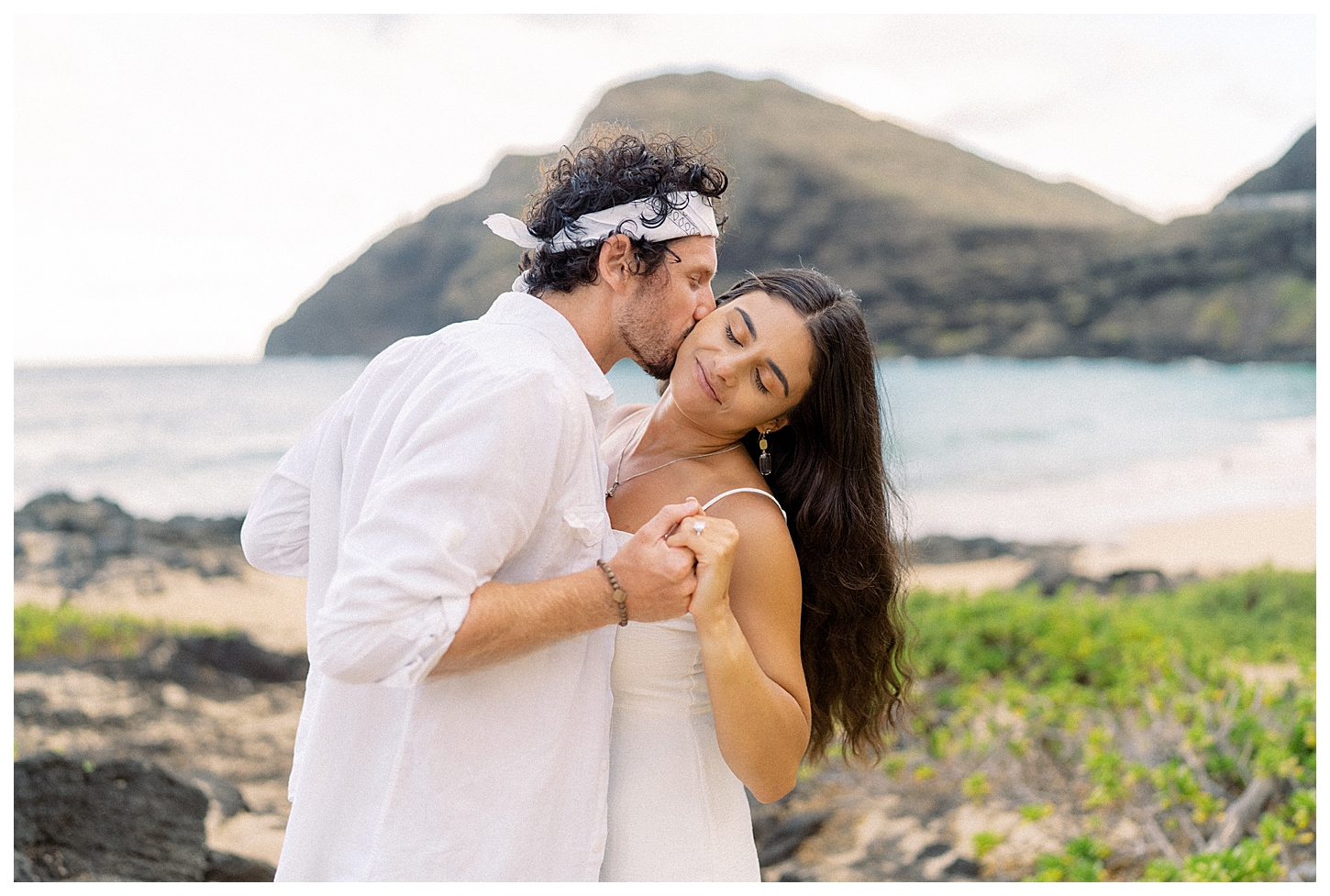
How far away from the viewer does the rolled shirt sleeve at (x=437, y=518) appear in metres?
1.36

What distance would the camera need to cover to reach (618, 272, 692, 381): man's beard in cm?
191

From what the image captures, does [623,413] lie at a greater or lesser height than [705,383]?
lesser

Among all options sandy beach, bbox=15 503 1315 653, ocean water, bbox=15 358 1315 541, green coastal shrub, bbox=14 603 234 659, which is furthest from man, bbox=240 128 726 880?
ocean water, bbox=15 358 1315 541

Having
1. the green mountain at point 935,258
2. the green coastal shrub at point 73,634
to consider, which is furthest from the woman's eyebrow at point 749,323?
the green mountain at point 935,258

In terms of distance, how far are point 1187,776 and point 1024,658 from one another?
5.48 ft

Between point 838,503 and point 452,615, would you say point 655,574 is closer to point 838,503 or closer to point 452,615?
point 452,615

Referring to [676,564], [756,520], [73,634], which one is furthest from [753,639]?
[73,634]

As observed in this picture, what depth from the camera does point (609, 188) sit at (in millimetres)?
1931

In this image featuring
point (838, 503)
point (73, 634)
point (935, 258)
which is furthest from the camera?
point (935, 258)

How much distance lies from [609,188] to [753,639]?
3.02 feet

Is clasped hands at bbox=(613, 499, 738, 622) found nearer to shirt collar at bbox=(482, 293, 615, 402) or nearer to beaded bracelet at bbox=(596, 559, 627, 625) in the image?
beaded bracelet at bbox=(596, 559, 627, 625)

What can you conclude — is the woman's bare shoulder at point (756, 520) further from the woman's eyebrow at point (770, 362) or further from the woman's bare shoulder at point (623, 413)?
the woman's bare shoulder at point (623, 413)

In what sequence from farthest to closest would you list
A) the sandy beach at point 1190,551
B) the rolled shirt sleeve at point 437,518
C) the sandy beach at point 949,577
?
1. the sandy beach at point 1190,551
2. the sandy beach at point 949,577
3. the rolled shirt sleeve at point 437,518

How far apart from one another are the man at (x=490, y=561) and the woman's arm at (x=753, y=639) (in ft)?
0.27
